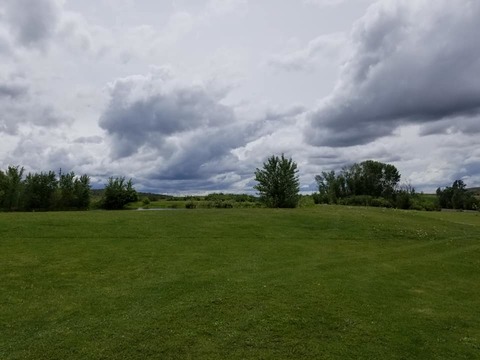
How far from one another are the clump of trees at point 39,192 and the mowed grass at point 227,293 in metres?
40.7

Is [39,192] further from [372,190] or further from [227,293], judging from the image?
[372,190]

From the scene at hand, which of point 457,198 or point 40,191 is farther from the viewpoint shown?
point 457,198

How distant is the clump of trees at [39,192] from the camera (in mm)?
70438

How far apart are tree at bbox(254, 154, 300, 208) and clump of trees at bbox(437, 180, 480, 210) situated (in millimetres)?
99137

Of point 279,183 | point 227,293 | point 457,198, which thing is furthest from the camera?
point 457,198

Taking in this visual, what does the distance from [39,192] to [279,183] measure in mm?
44033

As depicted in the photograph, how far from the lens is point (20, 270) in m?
20.4

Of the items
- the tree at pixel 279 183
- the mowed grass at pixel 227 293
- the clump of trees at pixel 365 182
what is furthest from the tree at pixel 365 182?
the mowed grass at pixel 227 293

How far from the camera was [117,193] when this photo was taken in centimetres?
6581

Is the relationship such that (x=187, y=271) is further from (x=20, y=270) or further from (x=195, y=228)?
(x=195, y=228)

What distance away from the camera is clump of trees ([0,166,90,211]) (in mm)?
70438

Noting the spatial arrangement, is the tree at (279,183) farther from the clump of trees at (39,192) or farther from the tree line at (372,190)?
the tree line at (372,190)

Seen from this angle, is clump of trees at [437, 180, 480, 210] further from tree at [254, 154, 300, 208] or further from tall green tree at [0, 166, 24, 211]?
tall green tree at [0, 166, 24, 211]

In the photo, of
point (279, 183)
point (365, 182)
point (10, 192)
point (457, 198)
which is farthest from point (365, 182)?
point (10, 192)
